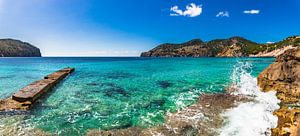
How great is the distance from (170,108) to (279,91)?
10868 mm

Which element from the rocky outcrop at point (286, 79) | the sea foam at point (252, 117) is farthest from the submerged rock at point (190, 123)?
the rocky outcrop at point (286, 79)

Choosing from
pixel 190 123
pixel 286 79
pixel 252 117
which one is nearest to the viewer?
pixel 190 123

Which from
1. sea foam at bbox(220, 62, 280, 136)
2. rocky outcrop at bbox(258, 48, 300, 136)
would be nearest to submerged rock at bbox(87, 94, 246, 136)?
sea foam at bbox(220, 62, 280, 136)

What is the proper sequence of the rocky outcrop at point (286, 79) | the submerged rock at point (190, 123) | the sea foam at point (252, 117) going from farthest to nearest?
the rocky outcrop at point (286, 79)
the submerged rock at point (190, 123)
the sea foam at point (252, 117)

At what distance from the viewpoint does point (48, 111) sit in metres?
16.3

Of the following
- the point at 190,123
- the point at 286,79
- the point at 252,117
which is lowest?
the point at 190,123

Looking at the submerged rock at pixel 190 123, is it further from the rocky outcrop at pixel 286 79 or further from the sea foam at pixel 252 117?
the rocky outcrop at pixel 286 79

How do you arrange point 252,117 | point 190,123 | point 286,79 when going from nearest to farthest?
1. point 190,123
2. point 252,117
3. point 286,79

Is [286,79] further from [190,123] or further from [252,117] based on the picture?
[190,123]

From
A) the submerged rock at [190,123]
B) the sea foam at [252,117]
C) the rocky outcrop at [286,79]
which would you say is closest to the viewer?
the sea foam at [252,117]

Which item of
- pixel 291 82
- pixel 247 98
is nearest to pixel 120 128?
pixel 247 98

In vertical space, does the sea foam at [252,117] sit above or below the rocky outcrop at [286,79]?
below

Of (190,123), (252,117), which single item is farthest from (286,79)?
(190,123)

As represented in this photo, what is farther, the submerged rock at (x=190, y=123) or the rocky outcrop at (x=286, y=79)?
the rocky outcrop at (x=286, y=79)
